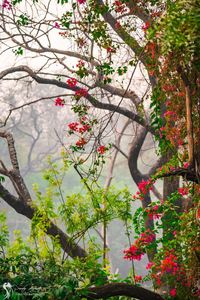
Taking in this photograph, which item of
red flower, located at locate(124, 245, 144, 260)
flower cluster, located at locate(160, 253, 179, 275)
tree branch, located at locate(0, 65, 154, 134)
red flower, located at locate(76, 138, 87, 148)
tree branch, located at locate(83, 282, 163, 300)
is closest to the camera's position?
tree branch, located at locate(83, 282, 163, 300)

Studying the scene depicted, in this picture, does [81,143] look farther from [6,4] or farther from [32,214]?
[6,4]

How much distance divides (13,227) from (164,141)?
18.9m

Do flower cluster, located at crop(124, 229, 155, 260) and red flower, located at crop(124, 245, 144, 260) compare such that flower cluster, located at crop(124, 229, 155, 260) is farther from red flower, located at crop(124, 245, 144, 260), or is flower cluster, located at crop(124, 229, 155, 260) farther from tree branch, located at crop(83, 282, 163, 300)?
tree branch, located at crop(83, 282, 163, 300)

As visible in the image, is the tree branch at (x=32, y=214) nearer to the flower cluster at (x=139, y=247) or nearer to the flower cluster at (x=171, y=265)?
the flower cluster at (x=139, y=247)

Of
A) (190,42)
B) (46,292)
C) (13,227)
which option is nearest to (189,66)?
(190,42)

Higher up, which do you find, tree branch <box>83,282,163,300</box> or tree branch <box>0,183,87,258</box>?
tree branch <box>0,183,87,258</box>

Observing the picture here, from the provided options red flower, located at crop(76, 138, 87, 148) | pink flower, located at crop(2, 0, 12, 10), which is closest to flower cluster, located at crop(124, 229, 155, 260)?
red flower, located at crop(76, 138, 87, 148)

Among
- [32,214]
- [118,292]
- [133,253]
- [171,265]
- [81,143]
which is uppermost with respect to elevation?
[81,143]

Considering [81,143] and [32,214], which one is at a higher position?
[81,143]

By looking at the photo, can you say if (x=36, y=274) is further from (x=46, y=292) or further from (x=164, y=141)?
(x=164, y=141)

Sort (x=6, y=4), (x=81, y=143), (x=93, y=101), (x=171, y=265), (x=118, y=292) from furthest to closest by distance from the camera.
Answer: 1. (x=93, y=101)
2. (x=6, y=4)
3. (x=81, y=143)
4. (x=171, y=265)
5. (x=118, y=292)

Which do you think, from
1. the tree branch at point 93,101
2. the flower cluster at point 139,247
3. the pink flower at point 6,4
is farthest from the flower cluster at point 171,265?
the pink flower at point 6,4

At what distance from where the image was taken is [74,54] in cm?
799

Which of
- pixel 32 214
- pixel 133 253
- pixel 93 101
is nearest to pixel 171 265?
pixel 133 253
